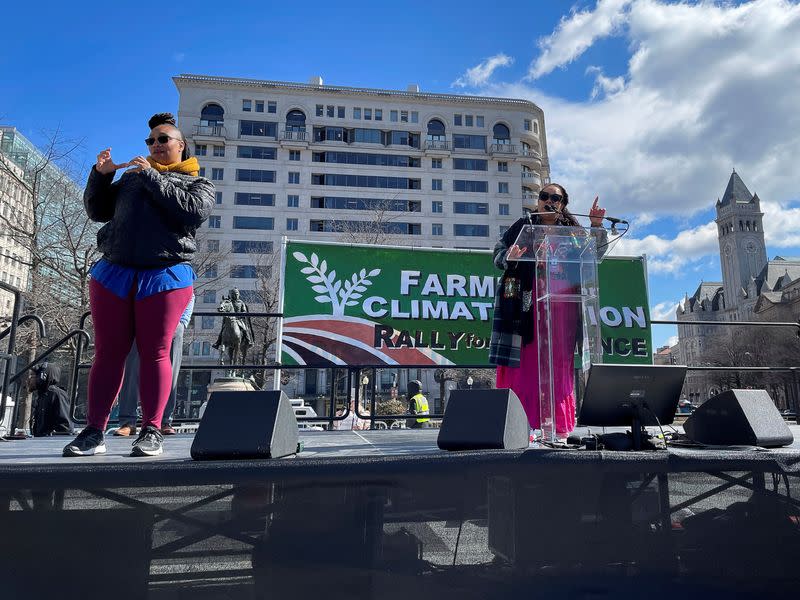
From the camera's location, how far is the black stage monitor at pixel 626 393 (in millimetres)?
2260

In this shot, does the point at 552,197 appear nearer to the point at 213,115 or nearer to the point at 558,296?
the point at 558,296

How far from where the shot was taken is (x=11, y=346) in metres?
3.95

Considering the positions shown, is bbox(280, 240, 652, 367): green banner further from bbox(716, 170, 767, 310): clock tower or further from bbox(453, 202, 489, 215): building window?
bbox(716, 170, 767, 310): clock tower

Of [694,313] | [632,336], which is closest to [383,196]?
[632,336]

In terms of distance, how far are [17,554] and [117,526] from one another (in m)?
0.34

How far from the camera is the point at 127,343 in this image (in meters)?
2.39

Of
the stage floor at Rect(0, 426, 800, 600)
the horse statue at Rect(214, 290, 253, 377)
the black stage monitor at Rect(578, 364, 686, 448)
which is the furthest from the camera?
the horse statue at Rect(214, 290, 253, 377)

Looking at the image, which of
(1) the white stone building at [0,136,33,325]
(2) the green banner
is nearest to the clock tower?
(2) the green banner

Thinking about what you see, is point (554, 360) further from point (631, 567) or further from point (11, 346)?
point (11, 346)

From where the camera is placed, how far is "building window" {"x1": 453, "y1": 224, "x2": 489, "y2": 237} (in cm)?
4809

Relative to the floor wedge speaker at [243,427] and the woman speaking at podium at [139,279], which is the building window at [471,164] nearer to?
the woman speaking at podium at [139,279]

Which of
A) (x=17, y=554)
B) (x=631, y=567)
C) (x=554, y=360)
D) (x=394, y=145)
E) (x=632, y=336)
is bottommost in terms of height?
(x=631, y=567)

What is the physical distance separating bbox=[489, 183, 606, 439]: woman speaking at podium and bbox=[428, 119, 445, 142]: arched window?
161ft

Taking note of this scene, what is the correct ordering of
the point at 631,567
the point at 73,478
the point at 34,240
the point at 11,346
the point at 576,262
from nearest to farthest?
1. the point at 73,478
2. the point at 631,567
3. the point at 576,262
4. the point at 11,346
5. the point at 34,240
